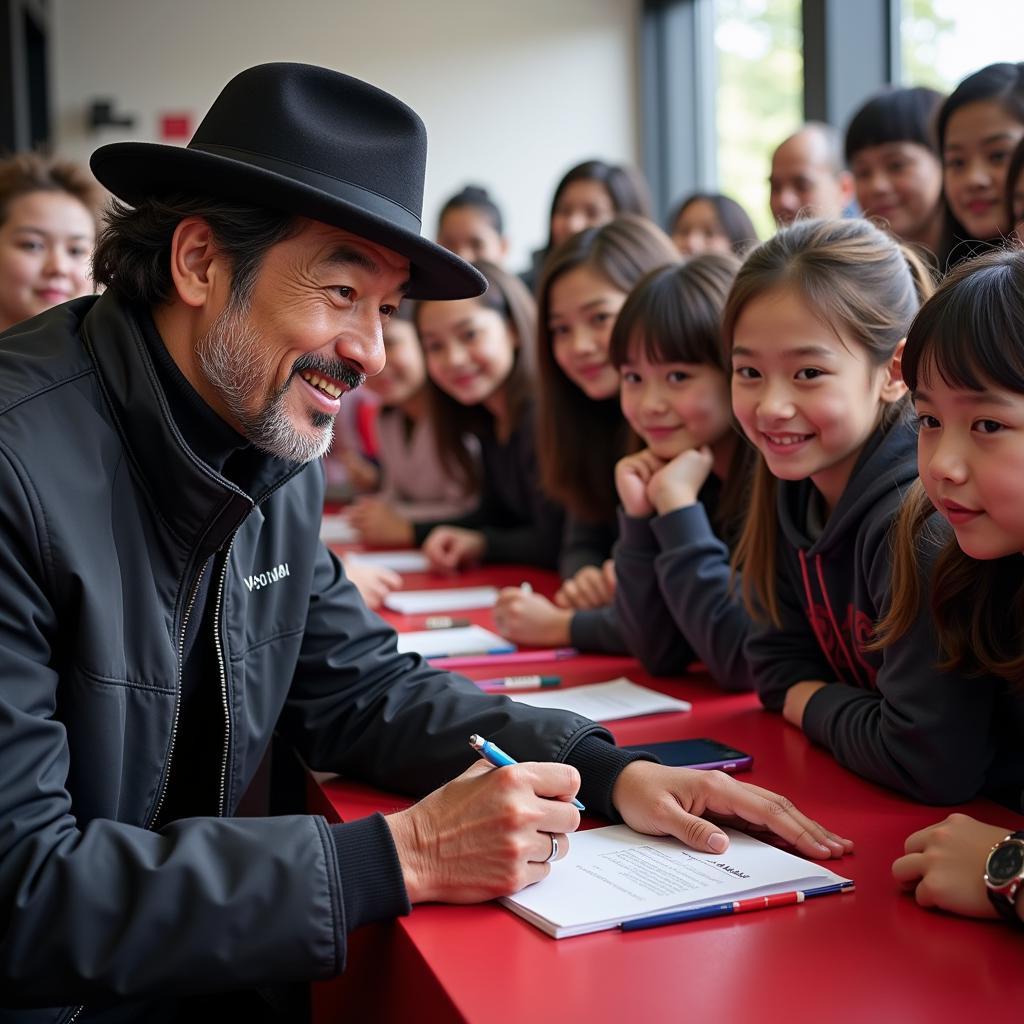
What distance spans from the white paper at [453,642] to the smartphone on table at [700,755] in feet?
2.16

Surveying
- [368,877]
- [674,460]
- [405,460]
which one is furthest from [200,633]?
[405,460]

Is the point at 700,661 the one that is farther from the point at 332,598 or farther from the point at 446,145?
the point at 446,145

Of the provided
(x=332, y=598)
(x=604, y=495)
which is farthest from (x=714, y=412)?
(x=332, y=598)

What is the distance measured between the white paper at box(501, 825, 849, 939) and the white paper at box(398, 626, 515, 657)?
2.94 feet

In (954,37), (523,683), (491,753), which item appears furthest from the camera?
(954,37)

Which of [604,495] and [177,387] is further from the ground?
[177,387]

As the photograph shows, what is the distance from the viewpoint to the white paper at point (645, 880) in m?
1.02

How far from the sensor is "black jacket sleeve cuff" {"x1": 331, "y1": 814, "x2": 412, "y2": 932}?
1.04 meters

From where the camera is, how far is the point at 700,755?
1.40 meters

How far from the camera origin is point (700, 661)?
79.4 inches

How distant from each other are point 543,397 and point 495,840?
5.76 feet

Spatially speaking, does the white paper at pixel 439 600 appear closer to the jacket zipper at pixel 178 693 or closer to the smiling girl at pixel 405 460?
the smiling girl at pixel 405 460

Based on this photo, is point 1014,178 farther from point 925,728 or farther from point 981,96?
point 925,728

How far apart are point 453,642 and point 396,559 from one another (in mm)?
1169
